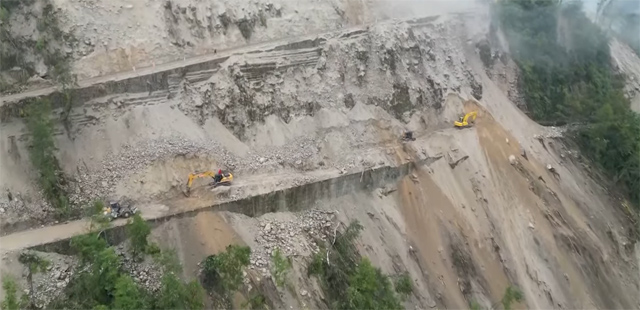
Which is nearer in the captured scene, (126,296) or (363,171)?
(126,296)

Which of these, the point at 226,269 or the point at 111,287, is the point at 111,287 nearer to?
the point at 111,287

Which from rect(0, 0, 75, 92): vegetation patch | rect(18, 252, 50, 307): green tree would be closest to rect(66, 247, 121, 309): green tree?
rect(18, 252, 50, 307): green tree

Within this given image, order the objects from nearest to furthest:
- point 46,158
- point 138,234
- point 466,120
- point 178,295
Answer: point 178,295 < point 138,234 < point 46,158 < point 466,120

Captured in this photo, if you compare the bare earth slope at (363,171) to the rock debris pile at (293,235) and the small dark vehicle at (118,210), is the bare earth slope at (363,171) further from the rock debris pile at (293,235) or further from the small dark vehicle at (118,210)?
the small dark vehicle at (118,210)

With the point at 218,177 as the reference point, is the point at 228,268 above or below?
below

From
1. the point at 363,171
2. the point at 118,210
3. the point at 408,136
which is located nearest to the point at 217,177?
the point at 118,210

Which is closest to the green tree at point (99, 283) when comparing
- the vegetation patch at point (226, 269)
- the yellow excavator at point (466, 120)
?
the vegetation patch at point (226, 269)

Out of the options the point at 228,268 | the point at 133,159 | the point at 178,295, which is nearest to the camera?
the point at 178,295
